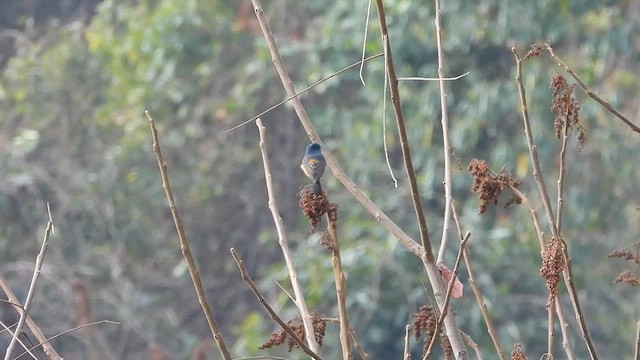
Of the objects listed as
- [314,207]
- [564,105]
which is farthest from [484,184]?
[314,207]

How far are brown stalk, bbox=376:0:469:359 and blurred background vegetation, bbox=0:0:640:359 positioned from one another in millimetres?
5030

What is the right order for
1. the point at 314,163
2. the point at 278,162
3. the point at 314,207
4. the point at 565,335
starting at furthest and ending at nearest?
the point at 278,162, the point at 314,163, the point at 565,335, the point at 314,207

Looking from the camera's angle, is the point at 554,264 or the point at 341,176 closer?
the point at 554,264

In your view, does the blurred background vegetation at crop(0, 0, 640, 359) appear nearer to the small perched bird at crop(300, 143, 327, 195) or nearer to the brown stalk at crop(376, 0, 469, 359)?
the small perched bird at crop(300, 143, 327, 195)

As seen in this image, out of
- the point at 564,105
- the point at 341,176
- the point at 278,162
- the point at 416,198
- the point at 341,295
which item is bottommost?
the point at 341,295

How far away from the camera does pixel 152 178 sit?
29.8 feet

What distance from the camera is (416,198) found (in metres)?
1.78

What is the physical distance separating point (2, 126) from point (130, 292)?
1.51 metres

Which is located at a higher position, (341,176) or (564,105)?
(564,105)

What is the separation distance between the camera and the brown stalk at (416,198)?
1.77 metres

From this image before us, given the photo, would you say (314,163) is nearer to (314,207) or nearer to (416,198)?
(314,207)

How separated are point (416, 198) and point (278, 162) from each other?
822 cm

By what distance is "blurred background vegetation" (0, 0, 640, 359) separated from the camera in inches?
305

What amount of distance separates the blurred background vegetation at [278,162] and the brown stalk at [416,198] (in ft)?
16.5
